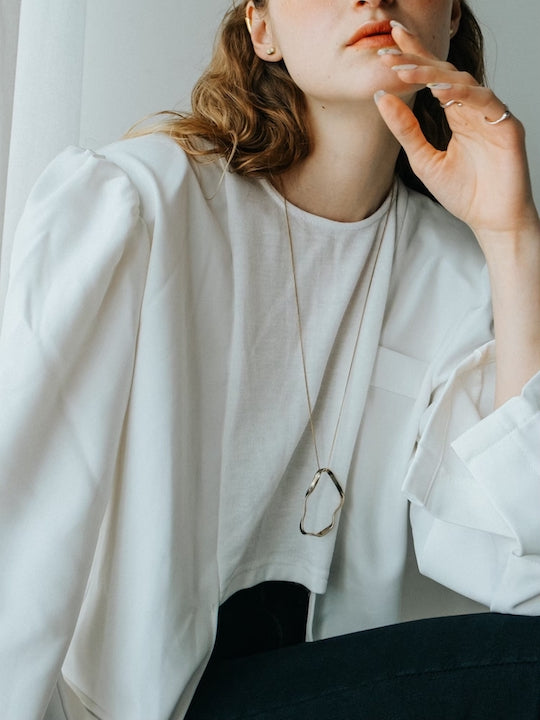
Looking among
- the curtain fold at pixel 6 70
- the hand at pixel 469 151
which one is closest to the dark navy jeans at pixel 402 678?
the hand at pixel 469 151

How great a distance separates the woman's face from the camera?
1039 millimetres

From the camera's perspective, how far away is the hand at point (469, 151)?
100 centimetres

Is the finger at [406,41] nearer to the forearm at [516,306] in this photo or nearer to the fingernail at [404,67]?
the fingernail at [404,67]

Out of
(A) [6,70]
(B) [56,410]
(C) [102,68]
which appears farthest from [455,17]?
(B) [56,410]

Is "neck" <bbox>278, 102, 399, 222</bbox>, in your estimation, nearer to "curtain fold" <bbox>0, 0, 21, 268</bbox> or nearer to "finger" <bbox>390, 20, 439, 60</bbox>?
"finger" <bbox>390, 20, 439, 60</bbox>

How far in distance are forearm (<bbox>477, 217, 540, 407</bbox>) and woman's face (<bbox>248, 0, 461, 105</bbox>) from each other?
22 cm

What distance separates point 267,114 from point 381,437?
42 cm

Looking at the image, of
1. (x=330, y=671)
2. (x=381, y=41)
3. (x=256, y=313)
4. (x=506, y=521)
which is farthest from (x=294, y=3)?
(x=330, y=671)

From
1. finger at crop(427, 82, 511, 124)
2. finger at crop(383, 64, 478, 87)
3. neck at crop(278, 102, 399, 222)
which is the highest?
finger at crop(383, 64, 478, 87)

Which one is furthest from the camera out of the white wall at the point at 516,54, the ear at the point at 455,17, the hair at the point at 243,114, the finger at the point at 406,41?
the white wall at the point at 516,54

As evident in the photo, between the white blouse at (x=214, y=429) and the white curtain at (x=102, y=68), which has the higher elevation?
the white curtain at (x=102, y=68)

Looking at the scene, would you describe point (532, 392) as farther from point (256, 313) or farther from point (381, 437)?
point (256, 313)

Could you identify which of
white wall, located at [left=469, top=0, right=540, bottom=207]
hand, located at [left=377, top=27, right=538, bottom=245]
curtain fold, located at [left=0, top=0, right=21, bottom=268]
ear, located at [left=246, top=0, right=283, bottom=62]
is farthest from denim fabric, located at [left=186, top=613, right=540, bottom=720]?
white wall, located at [left=469, top=0, right=540, bottom=207]

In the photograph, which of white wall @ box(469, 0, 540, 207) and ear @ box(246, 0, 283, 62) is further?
white wall @ box(469, 0, 540, 207)
